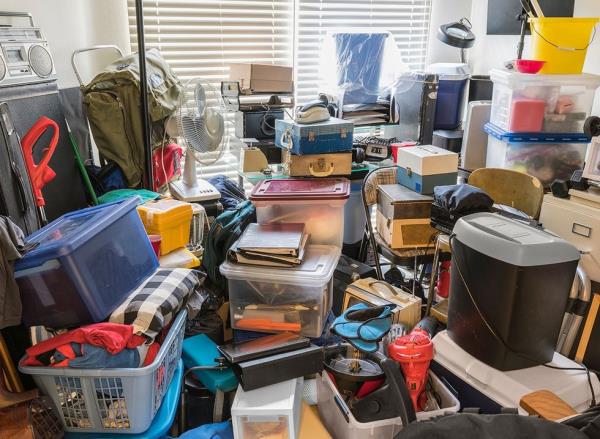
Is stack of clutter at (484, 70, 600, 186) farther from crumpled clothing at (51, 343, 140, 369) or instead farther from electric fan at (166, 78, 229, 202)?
crumpled clothing at (51, 343, 140, 369)

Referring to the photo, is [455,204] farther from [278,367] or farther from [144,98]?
[144,98]

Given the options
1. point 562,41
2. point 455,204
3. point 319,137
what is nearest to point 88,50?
point 319,137

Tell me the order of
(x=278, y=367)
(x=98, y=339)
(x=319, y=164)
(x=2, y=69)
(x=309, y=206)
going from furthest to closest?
1. (x=319, y=164)
2. (x=309, y=206)
3. (x=2, y=69)
4. (x=278, y=367)
5. (x=98, y=339)

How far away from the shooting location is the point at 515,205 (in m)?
2.34

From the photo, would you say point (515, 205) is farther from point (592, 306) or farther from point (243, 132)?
point (243, 132)

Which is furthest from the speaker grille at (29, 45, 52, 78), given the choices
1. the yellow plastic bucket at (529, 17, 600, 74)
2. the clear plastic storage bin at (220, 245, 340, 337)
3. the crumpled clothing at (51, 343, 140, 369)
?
the yellow plastic bucket at (529, 17, 600, 74)

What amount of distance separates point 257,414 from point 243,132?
1.59 meters

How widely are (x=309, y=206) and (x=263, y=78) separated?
0.87 m

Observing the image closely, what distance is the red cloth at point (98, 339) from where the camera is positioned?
4.37ft

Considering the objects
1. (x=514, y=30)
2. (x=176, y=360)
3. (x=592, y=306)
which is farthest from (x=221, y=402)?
(x=514, y=30)

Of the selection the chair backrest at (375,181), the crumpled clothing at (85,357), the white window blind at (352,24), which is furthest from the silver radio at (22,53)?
the white window blind at (352,24)

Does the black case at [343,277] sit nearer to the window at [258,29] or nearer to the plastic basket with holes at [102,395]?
the plastic basket with holes at [102,395]

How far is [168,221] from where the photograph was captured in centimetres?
195

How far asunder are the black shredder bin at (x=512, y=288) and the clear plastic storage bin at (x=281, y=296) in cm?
57
